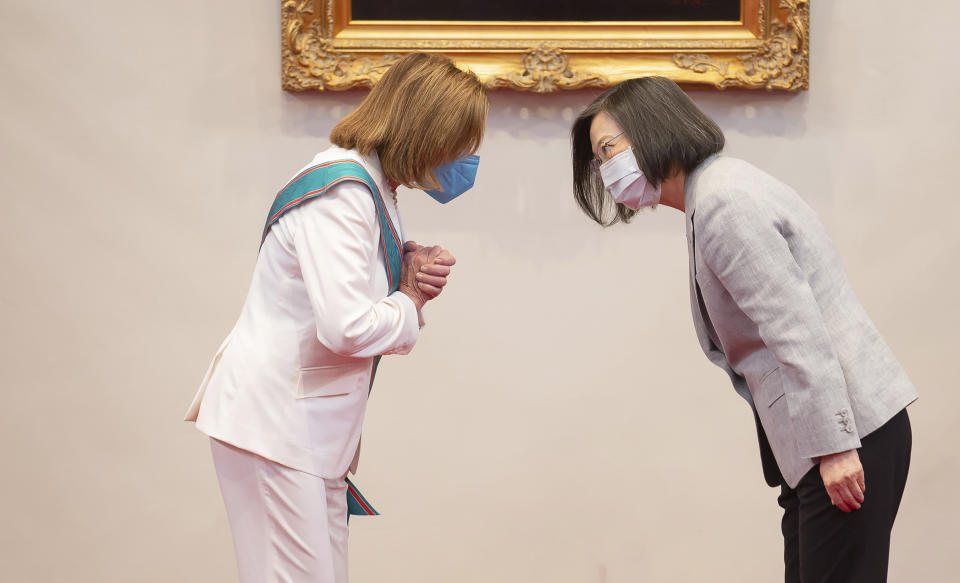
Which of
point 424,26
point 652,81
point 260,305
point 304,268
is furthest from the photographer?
point 424,26

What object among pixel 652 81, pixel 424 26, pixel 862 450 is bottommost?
pixel 862 450

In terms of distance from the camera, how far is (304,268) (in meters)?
1.58

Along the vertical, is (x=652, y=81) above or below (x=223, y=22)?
below

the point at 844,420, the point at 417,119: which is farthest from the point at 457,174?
the point at 844,420

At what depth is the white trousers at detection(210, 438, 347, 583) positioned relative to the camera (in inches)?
64.1

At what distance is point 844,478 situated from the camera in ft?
5.17

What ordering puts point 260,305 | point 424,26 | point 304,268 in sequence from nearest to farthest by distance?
point 304,268
point 260,305
point 424,26

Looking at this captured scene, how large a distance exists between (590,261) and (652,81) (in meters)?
1.09

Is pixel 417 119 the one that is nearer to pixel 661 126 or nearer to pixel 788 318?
pixel 661 126

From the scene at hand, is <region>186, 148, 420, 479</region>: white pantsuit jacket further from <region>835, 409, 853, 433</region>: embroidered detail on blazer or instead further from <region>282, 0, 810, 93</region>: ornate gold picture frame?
<region>282, 0, 810, 93</region>: ornate gold picture frame

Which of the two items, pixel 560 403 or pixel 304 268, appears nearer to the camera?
pixel 304 268

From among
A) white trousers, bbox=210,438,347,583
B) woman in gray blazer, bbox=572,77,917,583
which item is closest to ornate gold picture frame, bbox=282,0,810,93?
woman in gray blazer, bbox=572,77,917,583

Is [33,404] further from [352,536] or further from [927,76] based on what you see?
[927,76]

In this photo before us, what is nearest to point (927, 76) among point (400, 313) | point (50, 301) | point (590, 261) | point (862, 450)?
point (590, 261)
